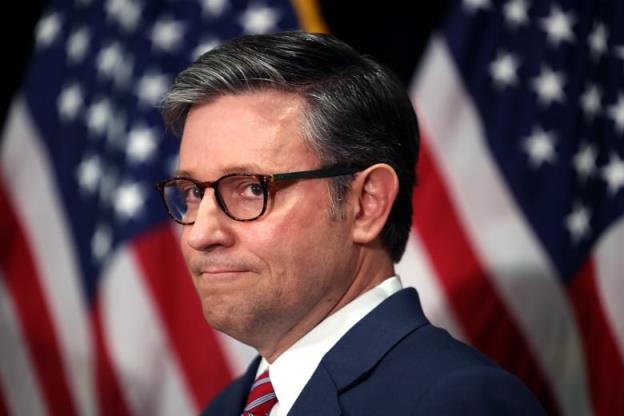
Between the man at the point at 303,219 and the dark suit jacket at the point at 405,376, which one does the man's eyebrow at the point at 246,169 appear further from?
the dark suit jacket at the point at 405,376

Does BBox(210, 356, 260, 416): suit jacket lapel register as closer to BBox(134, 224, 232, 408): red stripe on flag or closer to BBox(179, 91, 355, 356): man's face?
BBox(179, 91, 355, 356): man's face

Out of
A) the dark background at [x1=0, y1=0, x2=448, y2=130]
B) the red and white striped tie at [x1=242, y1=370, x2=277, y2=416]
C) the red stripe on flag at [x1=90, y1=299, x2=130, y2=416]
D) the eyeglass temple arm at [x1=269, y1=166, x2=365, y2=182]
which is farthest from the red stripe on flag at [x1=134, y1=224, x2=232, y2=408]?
the eyeglass temple arm at [x1=269, y1=166, x2=365, y2=182]

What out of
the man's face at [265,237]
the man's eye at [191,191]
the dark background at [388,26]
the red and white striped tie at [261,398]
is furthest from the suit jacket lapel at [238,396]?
the dark background at [388,26]

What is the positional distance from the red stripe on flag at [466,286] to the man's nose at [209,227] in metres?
1.19

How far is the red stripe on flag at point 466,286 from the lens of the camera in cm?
247

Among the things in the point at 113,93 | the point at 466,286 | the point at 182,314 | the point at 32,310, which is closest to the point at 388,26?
the point at 466,286

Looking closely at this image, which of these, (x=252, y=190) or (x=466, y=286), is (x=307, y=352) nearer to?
(x=252, y=190)

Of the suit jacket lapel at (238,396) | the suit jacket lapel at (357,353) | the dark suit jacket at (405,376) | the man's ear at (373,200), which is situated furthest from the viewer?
the suit jacket lapel at (238,396)

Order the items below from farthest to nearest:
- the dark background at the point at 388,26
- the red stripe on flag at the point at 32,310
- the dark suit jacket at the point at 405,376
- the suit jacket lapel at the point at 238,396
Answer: the red stripe on flag at the point at 32,310
the dark background at the point at 388,26
the suit jacket lapel at the point at 238,396
the dark suit jacket at the point at 405,376

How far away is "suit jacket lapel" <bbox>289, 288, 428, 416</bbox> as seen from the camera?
1.47m

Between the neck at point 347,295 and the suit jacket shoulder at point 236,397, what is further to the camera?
the suit jacket shoulder at point 236,397

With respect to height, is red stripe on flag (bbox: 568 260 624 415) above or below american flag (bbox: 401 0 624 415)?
below

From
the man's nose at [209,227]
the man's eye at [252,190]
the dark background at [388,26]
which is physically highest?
the dark background at [388,26]

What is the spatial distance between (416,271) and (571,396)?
0.54 meters
